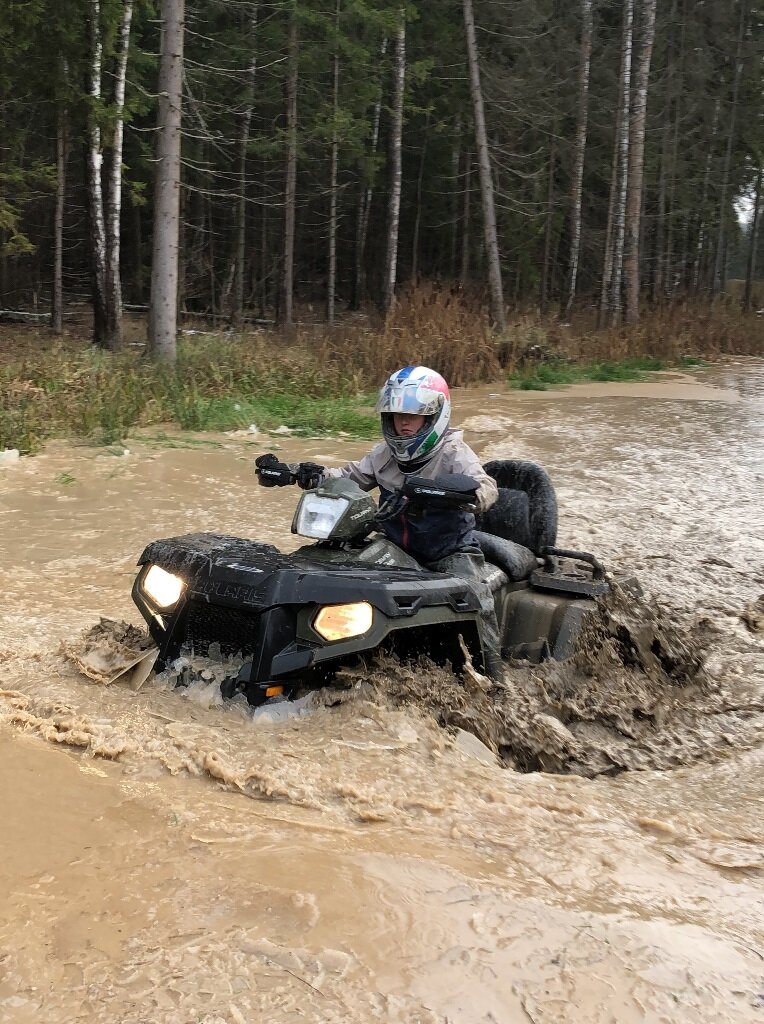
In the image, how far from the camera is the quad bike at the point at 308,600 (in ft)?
11.9

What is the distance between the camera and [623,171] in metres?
25.7

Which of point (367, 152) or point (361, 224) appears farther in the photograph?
point (361, 224)

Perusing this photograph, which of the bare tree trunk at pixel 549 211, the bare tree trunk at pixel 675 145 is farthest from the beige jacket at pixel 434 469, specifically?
the bare tree trunk at pixel 675 145

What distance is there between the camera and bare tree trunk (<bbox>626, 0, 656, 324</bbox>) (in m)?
23.3

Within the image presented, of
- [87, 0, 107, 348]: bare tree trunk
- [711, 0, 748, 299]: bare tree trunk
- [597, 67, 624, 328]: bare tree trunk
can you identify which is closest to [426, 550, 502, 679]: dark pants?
[87, 0, 107, 348]: bare tree trunk

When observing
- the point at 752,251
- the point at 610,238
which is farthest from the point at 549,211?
the point at 752,251

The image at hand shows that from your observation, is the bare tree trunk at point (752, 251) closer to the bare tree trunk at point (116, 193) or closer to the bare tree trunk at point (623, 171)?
the bare tree trunk at point (623, 171)

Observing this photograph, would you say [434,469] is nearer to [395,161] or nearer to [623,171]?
[395,161]

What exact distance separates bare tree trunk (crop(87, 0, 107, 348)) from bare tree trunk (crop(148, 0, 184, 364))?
291cm

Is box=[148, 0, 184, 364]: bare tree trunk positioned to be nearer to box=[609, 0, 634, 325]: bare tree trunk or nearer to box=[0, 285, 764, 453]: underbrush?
box=[0, 285, 764, 453]: underbrush

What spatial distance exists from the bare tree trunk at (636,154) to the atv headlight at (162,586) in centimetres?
2183

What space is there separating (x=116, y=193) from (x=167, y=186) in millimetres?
5235

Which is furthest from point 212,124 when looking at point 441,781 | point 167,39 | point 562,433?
point 441,781

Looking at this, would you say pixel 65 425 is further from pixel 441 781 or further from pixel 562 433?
pixel 441 781
